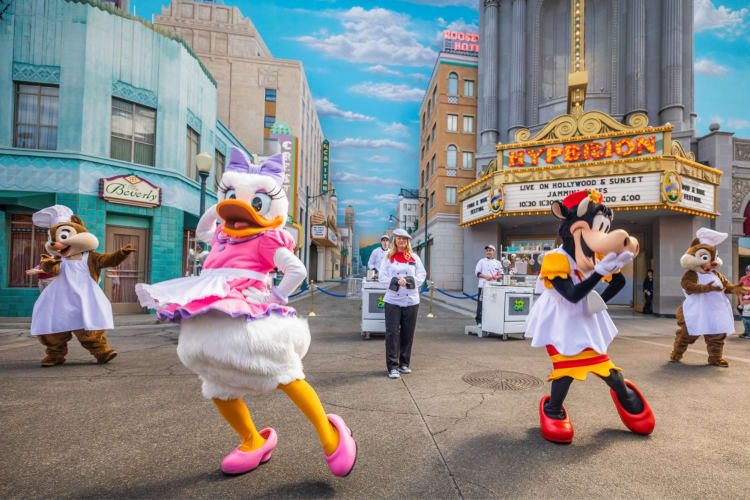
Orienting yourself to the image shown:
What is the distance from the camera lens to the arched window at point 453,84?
26.2 meters

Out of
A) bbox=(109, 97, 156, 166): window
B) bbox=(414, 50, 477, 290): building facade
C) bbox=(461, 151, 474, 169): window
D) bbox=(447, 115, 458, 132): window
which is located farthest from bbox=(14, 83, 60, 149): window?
bbox=(461, 151, 474, 169): window

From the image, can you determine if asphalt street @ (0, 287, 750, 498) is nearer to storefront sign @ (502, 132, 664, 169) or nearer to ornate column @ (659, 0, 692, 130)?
storefront sign @ (502, 132, 664, 169)

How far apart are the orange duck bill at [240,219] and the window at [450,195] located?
2387cm

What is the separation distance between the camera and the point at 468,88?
86.6 feet

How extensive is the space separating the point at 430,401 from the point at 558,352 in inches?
57.7

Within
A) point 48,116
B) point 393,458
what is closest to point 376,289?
point 393,458

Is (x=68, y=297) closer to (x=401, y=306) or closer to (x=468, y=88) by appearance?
(x=401, y=306)

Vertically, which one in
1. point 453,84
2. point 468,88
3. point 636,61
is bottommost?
point 636,61

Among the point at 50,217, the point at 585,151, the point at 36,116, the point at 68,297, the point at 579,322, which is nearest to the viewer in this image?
the point at 579,322

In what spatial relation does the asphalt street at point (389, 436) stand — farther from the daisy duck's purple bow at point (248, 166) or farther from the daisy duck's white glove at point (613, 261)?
the daisy duck's purple bow at point (248, 166)

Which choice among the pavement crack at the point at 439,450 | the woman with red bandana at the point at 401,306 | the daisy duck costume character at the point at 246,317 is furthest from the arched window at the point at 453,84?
the daisy duck costume character at the point at 246,317

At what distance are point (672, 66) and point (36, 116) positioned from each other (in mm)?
21753

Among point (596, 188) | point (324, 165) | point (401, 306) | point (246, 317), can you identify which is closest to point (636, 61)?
point (596, 188)

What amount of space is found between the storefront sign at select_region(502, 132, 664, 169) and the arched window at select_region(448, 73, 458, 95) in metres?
12.7
